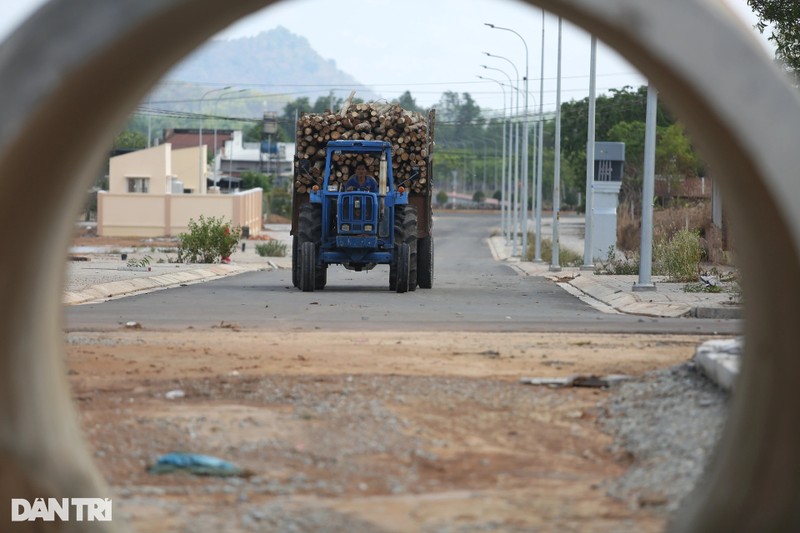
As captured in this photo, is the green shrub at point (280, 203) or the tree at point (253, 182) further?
the tree at point (253, 182)

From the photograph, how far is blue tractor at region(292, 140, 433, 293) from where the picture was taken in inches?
942

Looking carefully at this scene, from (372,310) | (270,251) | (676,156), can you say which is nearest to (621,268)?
(372,310)

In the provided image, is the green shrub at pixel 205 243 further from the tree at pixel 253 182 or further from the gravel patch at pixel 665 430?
the tree at pixel 253 182

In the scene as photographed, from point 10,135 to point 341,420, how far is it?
438 cm

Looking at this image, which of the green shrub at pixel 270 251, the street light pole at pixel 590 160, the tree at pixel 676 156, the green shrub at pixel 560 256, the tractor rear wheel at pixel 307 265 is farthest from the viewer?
the tree at pixel 676 156


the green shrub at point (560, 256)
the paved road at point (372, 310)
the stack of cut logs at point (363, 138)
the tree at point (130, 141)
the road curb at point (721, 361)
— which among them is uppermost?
the tree at point (130, 141)

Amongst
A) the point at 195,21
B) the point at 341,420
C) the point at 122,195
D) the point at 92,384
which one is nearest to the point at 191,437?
the point at 341,420

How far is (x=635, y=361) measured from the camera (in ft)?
40.7

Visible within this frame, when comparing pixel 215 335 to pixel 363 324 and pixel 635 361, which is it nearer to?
pixel 363 324

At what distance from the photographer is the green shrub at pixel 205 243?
→ 39.9m

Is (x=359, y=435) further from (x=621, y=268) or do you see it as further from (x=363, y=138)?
(x=621, y=268)

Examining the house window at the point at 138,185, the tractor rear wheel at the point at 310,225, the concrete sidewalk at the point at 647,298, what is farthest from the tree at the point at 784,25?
the house window at the point at 138,185

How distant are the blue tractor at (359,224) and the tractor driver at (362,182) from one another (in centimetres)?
19

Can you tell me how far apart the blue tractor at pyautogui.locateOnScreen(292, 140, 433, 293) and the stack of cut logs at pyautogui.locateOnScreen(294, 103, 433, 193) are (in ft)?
2.09
